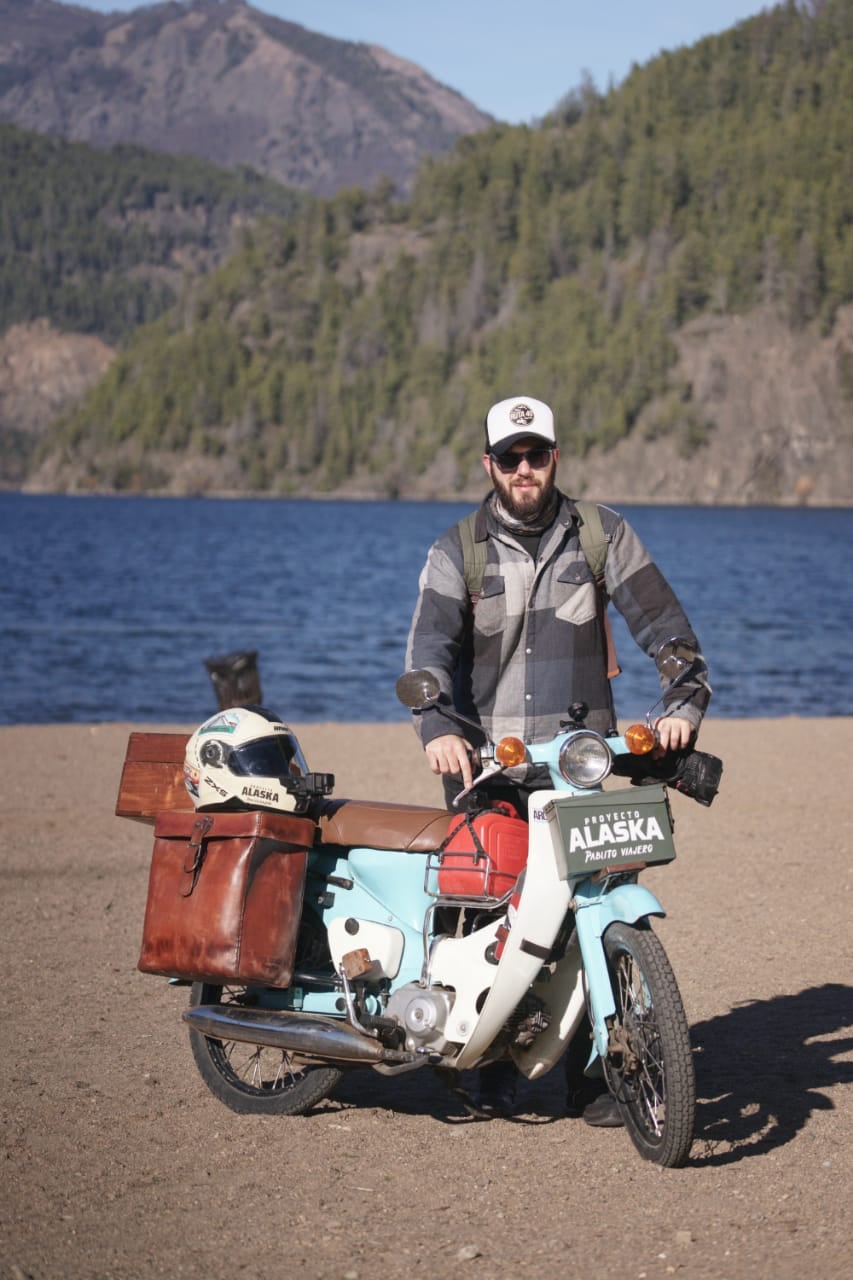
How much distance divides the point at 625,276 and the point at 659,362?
2576cm

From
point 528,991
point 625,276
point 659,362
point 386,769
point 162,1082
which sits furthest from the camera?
point 625,276

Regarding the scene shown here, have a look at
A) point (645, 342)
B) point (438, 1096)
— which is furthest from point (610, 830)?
point (645, 342)

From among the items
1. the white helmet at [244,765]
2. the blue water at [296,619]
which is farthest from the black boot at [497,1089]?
the blue water at [296,619]

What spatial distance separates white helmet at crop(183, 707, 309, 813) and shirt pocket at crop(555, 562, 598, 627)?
3.33ft

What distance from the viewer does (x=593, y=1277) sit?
14.7ft

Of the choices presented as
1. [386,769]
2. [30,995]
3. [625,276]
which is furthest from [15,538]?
[625,276]

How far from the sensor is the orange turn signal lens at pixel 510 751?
495cm

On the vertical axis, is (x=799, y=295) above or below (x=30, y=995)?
above

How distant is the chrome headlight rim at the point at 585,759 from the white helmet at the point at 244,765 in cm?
104

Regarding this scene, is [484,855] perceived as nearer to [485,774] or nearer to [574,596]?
[485,774]

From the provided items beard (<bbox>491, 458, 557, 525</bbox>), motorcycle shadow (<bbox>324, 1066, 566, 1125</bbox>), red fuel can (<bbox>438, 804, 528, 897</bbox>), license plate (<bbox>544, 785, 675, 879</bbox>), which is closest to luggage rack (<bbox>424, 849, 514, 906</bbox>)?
red fuel can (<bbox>438, 804, 528, 897</bbox>)

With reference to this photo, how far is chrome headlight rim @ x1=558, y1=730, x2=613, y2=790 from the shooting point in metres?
5.05

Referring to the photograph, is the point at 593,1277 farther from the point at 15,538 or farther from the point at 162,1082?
the point at 15,538

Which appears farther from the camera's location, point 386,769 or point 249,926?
point 386,769
